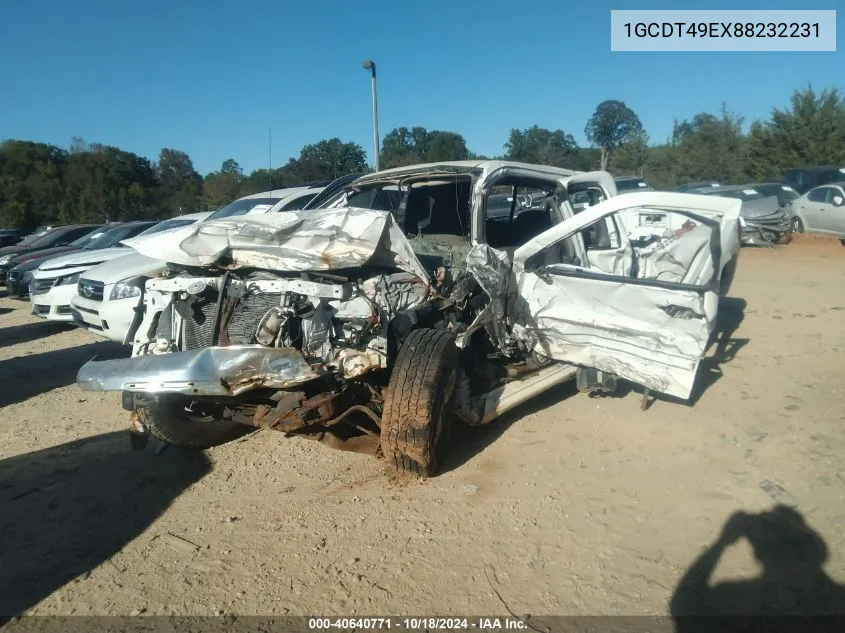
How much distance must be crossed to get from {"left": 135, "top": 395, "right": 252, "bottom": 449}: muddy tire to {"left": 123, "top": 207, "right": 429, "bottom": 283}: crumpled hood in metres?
0.92

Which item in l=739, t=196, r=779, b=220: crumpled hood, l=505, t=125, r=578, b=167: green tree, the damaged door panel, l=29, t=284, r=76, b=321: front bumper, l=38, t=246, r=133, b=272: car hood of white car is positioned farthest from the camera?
l=505, t=125, r=578, b=167: green tree

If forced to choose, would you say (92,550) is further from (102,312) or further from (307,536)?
(102,312)

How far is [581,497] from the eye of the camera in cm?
352

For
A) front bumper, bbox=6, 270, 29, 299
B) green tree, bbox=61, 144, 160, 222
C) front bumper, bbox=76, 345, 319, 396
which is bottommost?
front bumper, bbox=76, 345, 319, 396

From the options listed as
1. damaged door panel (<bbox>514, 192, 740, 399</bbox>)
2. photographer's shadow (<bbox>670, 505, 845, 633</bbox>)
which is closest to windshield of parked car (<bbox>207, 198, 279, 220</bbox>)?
A: damaged door panel (<bbox>514, 192, 740, 399</bbox>)

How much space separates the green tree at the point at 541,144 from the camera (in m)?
32.0

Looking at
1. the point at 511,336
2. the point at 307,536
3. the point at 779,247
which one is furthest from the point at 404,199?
the point at 779,247

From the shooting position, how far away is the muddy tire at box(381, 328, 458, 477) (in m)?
3.44

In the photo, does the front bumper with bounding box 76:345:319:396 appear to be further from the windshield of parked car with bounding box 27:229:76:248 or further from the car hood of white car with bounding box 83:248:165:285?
the windshield of parked car with bounding box 27:229:76:248

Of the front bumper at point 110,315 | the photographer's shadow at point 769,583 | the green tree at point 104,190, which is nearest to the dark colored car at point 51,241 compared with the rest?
the front bumper at point 110,315

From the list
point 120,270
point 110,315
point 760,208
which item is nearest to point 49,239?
point 120,270

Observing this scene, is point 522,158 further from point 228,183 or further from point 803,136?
point 228,183

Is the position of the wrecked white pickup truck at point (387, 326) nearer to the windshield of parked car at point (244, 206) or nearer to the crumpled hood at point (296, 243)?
the crumpled hood at point (296, 243)

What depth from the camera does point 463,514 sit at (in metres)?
3.39
